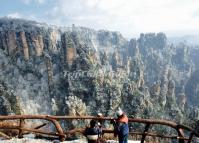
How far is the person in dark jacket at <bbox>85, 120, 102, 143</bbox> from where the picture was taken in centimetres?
1226

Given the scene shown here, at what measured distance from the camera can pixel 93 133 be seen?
1234cm

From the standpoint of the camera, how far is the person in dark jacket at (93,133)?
12.3 metres

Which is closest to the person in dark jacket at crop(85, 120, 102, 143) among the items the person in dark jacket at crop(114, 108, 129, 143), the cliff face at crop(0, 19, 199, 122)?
the person in dark jacket at crop(114, 108, 129, 143)

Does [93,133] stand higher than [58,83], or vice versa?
[93,133]

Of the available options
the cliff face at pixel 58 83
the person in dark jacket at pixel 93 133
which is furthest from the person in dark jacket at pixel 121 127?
the cliff face at pixel 58 83

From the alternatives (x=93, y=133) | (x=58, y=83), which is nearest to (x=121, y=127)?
(x=93, y=133)

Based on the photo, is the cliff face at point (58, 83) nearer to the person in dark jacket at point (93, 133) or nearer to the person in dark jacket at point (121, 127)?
the person in dark jacket at point (121, 127)

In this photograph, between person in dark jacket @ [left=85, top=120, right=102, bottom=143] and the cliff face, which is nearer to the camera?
person in dark jacket @ [left=85, top=120, right=102, bottom=143]

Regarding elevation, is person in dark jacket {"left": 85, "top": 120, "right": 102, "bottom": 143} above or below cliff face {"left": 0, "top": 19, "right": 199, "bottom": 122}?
above

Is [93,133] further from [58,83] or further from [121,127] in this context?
[58,83]

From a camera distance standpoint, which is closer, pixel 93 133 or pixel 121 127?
pixel 93 133

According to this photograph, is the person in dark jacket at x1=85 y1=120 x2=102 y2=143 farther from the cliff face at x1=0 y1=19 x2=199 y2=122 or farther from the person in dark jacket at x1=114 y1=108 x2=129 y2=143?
the cliff face at x1=0 y1=19 x2=199 y2=122

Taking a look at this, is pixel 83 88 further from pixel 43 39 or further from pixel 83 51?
pixel 43 39

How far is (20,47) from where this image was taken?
125 metres
